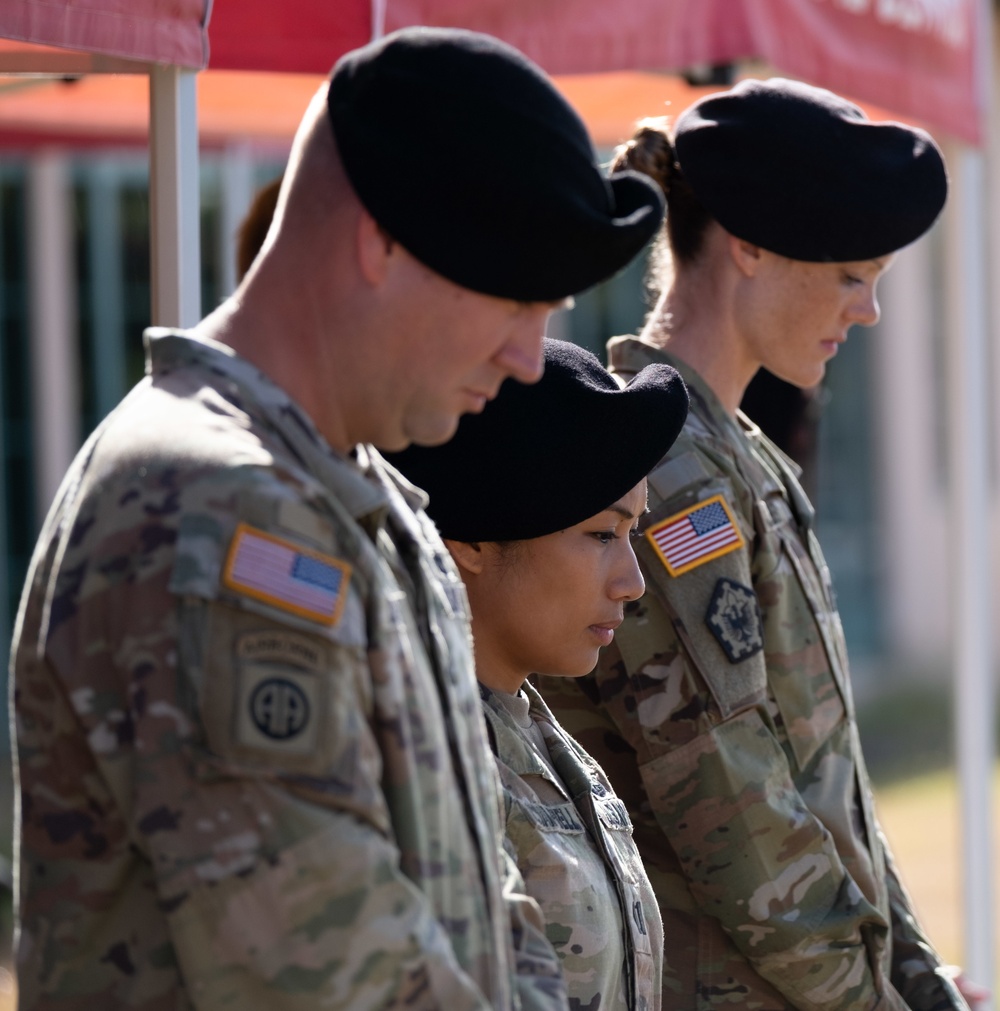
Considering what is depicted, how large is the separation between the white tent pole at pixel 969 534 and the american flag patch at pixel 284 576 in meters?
3.26

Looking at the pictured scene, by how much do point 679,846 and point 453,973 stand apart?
1064 millimetres

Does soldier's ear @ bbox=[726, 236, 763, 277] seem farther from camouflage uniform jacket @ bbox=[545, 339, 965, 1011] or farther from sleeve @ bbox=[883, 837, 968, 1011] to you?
sleeve @ bbox=[883, 837, 968, 1011]

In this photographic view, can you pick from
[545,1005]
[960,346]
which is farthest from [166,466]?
[960,346]

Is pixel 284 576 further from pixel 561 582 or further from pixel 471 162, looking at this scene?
pixel 561 582

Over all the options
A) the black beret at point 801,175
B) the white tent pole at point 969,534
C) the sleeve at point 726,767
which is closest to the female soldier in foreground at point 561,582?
the sleeve at point 726,767

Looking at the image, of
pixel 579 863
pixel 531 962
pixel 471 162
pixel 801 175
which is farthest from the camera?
pixel 801 175

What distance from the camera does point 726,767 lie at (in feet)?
7.38

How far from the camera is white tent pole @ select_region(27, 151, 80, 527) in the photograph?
7133 millimetres

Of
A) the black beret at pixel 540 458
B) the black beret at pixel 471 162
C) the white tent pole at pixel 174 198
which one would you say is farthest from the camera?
the white tent pole at pixel 174 198

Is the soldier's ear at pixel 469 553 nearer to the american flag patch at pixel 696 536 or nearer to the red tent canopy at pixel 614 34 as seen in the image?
the american flag patch at pixel 696 536

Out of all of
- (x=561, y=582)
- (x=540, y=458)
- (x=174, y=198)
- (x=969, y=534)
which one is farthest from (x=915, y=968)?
(x=969, y=534)

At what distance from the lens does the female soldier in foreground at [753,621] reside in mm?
2271

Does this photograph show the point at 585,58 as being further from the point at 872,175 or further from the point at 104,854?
the point at 104,854

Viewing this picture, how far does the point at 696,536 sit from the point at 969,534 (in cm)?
217
